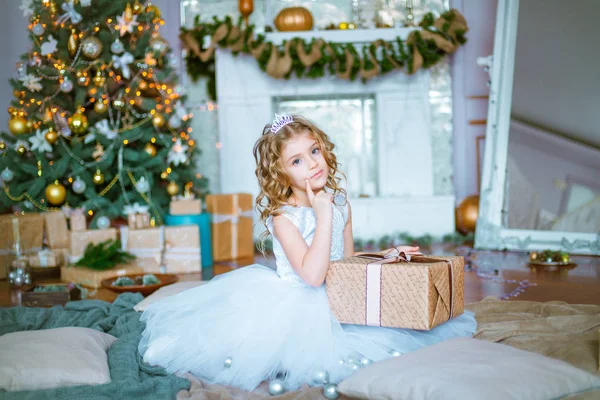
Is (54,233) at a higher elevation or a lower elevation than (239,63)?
lower

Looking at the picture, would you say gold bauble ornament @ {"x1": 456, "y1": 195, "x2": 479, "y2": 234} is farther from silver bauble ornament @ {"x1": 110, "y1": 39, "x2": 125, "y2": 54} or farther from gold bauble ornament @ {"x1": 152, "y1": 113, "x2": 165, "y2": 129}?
silver bauble ornament @ {"x1": 110, "y1": 39, "x2": 125, "y2": 54}

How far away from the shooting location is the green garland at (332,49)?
547 cm

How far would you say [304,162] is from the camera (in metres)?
2.15

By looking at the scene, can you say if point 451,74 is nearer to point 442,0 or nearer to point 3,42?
point 442,0

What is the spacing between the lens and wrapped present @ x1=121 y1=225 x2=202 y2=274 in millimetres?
4398

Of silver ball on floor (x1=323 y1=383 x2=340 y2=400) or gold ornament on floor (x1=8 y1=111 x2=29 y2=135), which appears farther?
gold ornament on floor (x1=8 y1=111 x2=29 y2=135)

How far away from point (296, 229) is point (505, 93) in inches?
129

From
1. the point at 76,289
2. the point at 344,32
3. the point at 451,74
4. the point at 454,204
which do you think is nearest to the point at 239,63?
the point at 344,32

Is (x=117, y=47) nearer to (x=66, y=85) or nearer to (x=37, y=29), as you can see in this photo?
(x=66, y=85)

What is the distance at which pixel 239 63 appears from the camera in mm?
5824

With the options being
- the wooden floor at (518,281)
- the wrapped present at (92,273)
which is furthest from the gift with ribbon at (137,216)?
the wooden floor at (518,281)

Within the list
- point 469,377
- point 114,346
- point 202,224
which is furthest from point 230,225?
point 469,377

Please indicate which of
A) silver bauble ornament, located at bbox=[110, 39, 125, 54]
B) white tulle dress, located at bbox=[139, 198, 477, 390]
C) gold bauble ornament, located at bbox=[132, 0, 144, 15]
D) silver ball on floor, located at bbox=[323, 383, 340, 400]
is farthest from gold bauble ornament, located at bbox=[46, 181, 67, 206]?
silver ball on floor, located at bbox=[323, 383, 340, 400]

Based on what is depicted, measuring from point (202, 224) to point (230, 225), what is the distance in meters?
0.35
